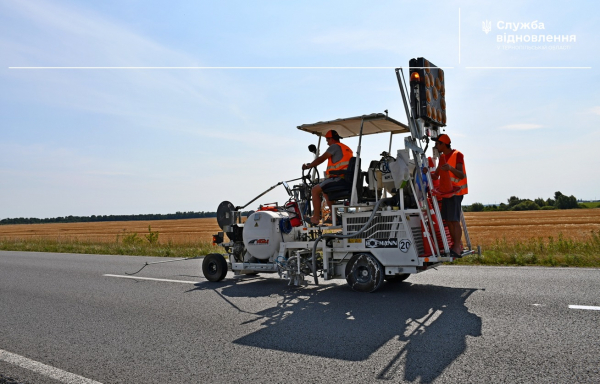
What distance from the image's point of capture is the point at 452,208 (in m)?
7.27

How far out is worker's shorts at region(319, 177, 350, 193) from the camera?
769cm

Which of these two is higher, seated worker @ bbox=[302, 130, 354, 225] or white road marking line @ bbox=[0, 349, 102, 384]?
seated worker @ bbox=[302, 130, 354, 225]

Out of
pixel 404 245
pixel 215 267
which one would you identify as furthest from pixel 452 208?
pixel 215 267

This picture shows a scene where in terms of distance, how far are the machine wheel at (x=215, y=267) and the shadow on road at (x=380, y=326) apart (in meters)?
1.47

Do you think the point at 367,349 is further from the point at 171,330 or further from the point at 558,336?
the point at 171,330

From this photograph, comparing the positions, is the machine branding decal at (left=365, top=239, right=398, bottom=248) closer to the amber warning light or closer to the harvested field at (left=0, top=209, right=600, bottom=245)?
the amber warning light

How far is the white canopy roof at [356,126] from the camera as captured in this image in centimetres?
788

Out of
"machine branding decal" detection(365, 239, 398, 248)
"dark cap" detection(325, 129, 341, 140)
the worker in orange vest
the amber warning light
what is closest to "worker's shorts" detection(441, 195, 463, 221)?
the worker in orange vest

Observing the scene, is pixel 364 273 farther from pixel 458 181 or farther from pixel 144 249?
pixel 144 249

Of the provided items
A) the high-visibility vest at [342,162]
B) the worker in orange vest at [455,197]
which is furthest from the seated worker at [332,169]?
the worker in orange vest at [455,197]

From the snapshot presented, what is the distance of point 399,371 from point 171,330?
2.80 m

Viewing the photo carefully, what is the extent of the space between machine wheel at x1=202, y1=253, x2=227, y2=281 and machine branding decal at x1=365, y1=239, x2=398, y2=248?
129 inches

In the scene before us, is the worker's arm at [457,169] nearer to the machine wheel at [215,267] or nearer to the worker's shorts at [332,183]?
the worker's shorts at [332,183]

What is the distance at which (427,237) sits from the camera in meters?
6.87
